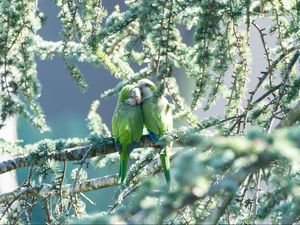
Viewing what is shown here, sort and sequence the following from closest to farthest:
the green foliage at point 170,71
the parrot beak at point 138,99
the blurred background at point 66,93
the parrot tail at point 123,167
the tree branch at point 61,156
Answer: the green foliage at point 170,71 → the tree branch at point 61,156 → the parrot tail at point 123,167 → the parrot beak at point 138,99 → the blurred background at point 66,93

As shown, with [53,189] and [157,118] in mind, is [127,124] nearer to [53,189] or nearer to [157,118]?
[157,118]

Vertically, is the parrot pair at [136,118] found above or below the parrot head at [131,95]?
below

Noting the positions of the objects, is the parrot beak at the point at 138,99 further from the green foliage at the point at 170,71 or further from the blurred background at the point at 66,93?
the blurred background at the point at 66,93

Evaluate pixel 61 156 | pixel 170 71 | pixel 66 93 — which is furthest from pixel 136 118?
pixel 66 93

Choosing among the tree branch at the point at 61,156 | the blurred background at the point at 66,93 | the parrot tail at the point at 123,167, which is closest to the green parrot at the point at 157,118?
the parrot tail at the point at 123,167

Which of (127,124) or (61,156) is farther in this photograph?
(127,124)

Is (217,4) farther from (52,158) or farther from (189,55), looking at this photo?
(52,158)

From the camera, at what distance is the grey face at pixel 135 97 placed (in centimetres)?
293

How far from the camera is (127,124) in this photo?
283cm

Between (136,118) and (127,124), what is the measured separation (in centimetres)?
7

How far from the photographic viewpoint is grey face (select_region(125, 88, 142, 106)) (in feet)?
9.61

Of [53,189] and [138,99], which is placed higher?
[138,99]

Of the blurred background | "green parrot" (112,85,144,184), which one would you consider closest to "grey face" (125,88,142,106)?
"green parrot" (112,85,144,184)

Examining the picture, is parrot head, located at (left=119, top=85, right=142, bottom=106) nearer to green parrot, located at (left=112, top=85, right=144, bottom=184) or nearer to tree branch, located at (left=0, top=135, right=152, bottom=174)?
green parrot, located at (left=112, top=85, right=144, bottom=184)
